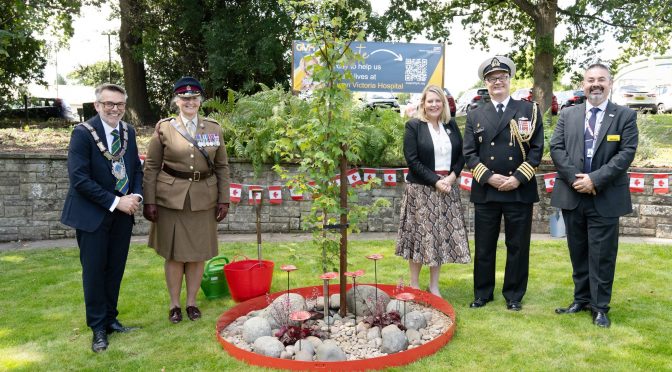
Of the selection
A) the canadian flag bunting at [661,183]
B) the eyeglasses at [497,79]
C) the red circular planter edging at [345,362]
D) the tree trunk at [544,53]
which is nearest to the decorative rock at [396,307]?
the red circular planter edging at [345,362]

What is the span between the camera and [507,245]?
4574 millimetres

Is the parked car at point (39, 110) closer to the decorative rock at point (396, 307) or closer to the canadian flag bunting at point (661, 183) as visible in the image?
the decorative rock at point (396, 307)

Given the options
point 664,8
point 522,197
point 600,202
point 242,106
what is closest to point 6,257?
point 242,106

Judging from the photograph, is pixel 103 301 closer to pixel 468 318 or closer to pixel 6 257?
pixel 468 318

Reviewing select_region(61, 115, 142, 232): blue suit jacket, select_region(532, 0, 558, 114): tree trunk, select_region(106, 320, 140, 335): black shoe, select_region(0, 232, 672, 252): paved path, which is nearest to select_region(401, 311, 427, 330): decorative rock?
select_region(106, 320, 140, 335): black shoe

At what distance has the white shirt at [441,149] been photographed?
15.0ft

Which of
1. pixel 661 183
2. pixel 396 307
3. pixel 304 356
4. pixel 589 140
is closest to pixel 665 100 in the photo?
pixel 661 183

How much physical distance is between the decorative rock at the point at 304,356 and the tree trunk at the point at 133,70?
1179 centimetres

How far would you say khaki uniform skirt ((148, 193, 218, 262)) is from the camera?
13.9ft

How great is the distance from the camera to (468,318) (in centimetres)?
433

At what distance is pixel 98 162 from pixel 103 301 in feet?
3.31

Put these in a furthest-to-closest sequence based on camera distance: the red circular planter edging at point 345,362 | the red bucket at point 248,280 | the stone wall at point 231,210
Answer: the stone wall at point 231,210 < the red bucket at point 248,280 < the red circular planter edging at point 345,362

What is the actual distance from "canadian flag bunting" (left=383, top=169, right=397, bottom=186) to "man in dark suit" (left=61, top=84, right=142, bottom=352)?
4.17 meters

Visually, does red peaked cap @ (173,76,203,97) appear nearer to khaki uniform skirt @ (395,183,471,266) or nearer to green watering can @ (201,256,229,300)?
green watering can @ (201,256,229,300)
